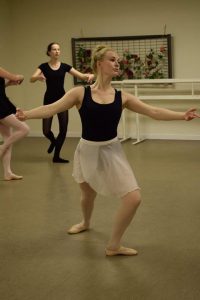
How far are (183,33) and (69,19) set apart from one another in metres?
1.87

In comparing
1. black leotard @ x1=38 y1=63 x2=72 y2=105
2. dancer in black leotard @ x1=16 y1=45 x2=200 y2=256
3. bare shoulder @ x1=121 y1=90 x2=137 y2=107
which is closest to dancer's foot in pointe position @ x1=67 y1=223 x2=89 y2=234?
dancer in black leotard @ x1=16 y1=45 x2=200 y2=256

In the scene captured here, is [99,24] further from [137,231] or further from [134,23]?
[137,231]

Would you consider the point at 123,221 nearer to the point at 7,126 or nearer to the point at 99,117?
the point at 99,117

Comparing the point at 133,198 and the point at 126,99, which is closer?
the point at 133,198

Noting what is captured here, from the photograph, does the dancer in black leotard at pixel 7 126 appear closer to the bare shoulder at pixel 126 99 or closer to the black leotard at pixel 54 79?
the black leotard at pixel 54 79

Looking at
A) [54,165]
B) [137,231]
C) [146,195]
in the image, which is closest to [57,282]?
[137,231]

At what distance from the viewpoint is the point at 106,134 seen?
9.78 ft

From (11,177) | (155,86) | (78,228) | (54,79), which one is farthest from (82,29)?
(78,228)

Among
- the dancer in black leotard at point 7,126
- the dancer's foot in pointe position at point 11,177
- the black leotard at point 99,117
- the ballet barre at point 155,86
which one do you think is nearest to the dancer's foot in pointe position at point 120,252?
the black leotard at point 99,117

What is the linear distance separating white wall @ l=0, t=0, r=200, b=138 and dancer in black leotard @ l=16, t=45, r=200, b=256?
453 centimetres

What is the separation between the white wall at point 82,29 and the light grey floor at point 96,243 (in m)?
2.50

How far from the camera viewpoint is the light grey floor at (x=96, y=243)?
8.45 ft

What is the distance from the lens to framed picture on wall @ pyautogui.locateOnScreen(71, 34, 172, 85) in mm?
7367

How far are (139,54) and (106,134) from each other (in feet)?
15.7
